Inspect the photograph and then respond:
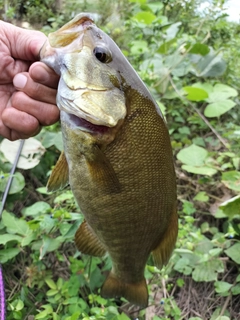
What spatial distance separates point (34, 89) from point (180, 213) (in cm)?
111

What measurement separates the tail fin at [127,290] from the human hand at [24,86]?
56 cm

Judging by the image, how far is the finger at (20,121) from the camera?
1146 mm

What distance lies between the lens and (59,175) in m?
1.07

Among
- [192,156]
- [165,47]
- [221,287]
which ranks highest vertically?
[165,47]

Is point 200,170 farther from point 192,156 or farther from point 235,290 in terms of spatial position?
point 235,290

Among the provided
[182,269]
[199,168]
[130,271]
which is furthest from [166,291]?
[199,168]

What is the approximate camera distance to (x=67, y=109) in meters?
0.93

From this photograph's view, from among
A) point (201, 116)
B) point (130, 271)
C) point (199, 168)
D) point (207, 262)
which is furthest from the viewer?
point (201, 116)

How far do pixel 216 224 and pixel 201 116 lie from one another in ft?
2.34

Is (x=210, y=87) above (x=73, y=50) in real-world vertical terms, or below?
below

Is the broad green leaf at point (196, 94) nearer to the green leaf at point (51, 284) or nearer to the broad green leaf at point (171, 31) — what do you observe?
the broad green leaf at point (171, 31)

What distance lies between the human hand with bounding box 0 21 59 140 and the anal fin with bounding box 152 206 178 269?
45cm

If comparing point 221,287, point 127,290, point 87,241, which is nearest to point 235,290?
point 221,287

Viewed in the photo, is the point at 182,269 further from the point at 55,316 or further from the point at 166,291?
the point at 55,316
